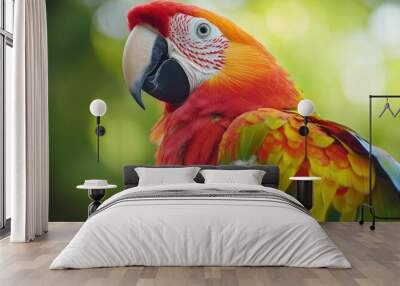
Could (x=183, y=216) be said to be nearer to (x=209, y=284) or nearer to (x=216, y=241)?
(x=216, y=241)

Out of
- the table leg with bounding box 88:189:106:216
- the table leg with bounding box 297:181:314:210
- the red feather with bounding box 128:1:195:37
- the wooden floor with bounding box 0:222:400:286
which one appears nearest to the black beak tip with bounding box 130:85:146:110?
the red feather with bounding box 128:1:195:37

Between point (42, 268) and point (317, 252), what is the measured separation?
216 cm

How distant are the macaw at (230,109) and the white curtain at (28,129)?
1.39 m

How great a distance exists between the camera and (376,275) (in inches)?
175

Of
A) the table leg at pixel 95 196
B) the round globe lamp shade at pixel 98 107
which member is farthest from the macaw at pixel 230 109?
the table leg at pixel 95 196

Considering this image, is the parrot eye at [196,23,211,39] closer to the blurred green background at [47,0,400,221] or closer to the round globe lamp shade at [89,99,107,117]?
the blurred green background at [47,0,400,221]


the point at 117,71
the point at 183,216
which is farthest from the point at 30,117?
the point at 183,216

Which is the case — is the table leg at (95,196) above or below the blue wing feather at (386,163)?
below

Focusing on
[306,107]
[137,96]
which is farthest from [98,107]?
[306,107]

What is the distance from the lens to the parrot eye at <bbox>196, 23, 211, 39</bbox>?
7664 millimetres

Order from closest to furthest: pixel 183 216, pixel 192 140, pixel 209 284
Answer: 1. pixel 209 284
2. pixel 183 216
3. pixel 192 140

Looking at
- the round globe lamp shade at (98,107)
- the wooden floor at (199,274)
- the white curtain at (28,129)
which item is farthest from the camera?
the round globe lamp shade at (98,107)

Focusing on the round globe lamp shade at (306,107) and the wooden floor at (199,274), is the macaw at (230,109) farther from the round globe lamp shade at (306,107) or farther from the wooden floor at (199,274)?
the wooden floor at (199,274)

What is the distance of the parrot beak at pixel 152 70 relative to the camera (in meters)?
7.62
